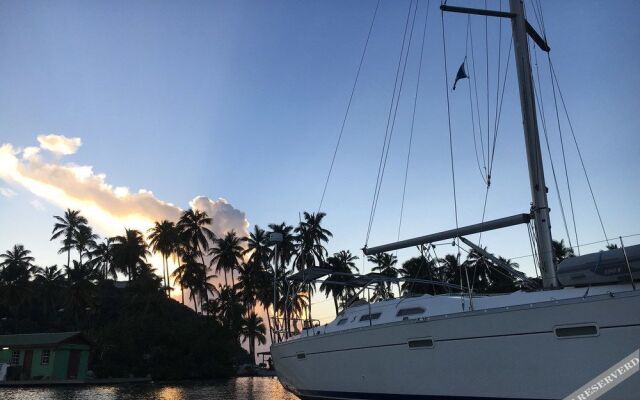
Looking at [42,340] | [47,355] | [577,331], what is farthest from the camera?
[42,340]

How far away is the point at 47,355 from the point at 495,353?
3333 centimetres

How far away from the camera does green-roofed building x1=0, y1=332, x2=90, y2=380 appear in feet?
105

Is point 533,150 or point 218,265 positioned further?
point 218,265

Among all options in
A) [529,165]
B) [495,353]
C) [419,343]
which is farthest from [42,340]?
[529,165]

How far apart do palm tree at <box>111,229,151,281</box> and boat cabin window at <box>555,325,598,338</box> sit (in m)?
46.2

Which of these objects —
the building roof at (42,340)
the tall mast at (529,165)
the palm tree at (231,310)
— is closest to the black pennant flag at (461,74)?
the tall mast at (529,165)

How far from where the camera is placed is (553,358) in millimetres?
7441

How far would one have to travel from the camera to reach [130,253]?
47750 mm

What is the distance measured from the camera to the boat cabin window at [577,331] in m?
7.16

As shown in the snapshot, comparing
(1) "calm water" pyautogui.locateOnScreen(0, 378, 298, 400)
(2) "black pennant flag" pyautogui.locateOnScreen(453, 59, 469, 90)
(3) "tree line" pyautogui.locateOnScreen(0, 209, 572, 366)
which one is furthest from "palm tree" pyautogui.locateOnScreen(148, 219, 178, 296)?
(2) "black pennant flag" pyautogui.locateOnScreen(453, 59, 469, 90)

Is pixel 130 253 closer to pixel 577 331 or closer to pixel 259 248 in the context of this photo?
pixel 259 248

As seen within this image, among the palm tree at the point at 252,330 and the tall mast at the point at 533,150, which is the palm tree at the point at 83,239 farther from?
the tall mast at the point at 533,150

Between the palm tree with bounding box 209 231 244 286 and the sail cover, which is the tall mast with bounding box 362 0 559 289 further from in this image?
the palm tree with bounding box 209 231 244 286

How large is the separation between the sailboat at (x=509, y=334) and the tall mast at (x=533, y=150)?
0.07 ft
